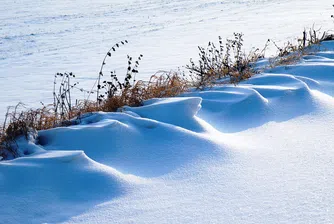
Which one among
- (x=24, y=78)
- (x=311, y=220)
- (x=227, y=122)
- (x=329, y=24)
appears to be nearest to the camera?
(x=311, y=220)

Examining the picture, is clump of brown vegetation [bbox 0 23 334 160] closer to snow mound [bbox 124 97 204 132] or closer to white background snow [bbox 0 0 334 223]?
white background snow [bbox 0 0 334 223]

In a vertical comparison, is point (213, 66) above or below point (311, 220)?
above

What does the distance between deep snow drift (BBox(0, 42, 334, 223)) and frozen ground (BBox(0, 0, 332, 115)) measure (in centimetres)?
364

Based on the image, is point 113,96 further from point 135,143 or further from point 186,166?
point 186,166

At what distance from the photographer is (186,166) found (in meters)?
3.32

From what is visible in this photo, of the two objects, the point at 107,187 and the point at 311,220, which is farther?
the point at 107,187

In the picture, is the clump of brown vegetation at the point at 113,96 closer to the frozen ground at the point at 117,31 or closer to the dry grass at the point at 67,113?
the dry grass at the point at 67,113

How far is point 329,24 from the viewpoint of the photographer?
12773mm

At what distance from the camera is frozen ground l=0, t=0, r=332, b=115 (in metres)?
9.82

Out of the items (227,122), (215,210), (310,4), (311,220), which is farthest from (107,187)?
(310,4)

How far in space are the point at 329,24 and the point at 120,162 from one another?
10.6 metres

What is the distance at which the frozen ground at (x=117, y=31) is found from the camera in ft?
32.2

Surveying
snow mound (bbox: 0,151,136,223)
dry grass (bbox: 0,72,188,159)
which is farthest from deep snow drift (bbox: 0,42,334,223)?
dry grass (bbox: 0,72,188,159)

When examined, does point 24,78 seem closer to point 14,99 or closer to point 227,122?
point 14,99
